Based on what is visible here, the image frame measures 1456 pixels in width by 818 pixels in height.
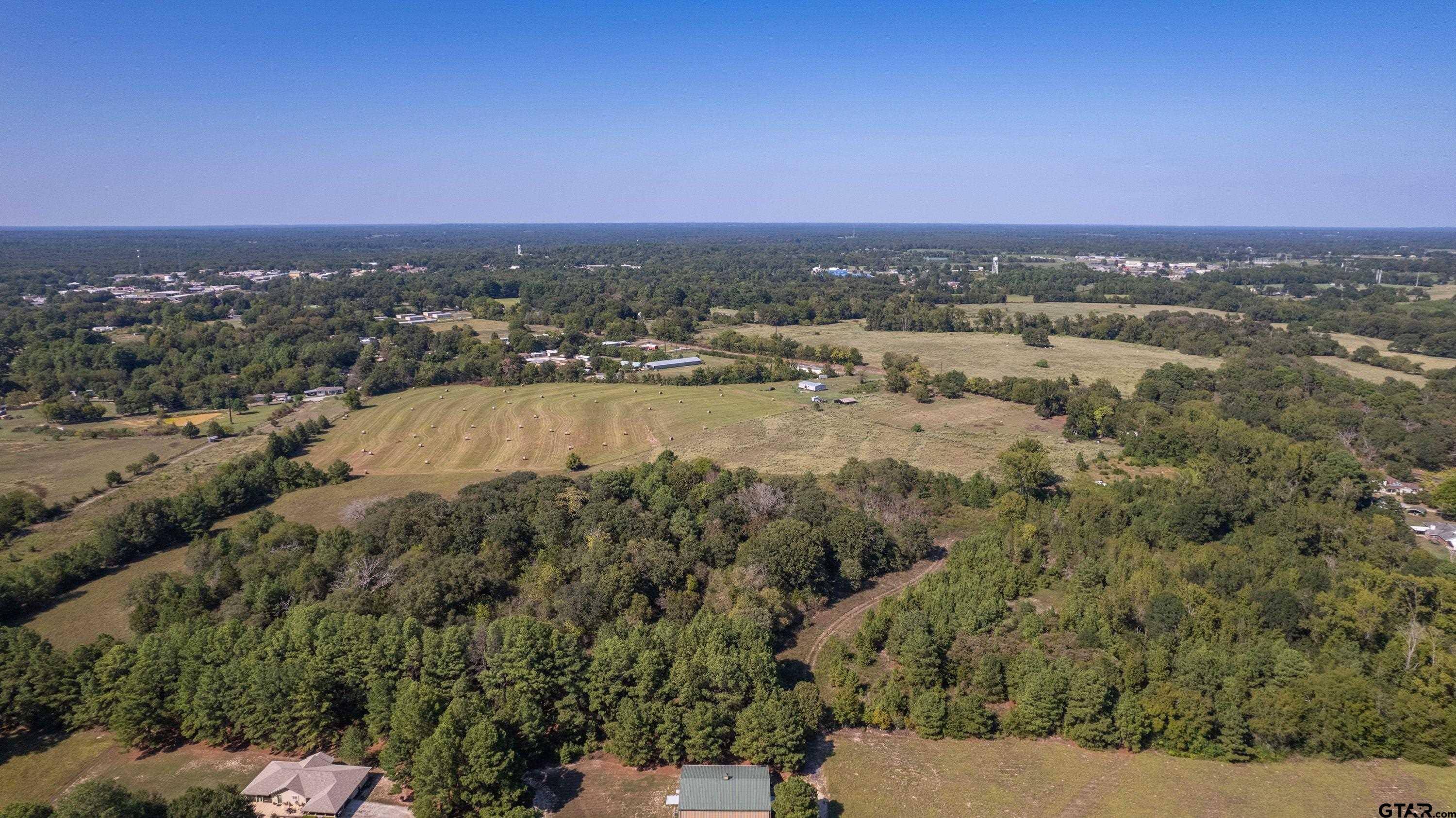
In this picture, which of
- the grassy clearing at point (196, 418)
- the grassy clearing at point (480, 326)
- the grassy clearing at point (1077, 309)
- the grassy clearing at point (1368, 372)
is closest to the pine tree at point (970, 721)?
the grassy clearing at point (196, 418)

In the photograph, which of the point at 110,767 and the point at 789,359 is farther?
the point at 789,359

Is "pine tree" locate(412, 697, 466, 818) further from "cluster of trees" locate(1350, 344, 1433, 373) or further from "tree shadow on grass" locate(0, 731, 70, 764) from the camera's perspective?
"cluster of trees" locate(1350, 344, 1433, 373)

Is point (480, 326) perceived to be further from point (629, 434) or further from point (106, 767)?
point (106, 767)

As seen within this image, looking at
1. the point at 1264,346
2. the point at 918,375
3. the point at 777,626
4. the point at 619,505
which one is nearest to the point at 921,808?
the point at 777,626

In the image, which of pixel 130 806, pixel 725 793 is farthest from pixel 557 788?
pixel 130 806

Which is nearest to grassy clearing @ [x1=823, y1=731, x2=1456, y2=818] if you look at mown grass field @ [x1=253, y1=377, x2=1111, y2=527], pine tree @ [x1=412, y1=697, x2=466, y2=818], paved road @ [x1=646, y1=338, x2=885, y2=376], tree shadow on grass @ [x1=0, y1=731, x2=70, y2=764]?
Answer: pine tree @ [x1=412, y1=697, x2=466, y2=818]

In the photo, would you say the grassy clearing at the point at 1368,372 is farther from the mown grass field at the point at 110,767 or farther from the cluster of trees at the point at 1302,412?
the mown grass field at the point at 110,767
